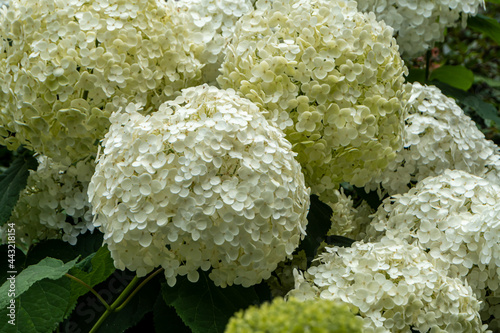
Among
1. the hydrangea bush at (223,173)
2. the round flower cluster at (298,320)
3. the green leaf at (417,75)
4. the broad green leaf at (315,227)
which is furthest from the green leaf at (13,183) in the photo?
the green leaf at (417,75)

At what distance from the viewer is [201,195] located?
52.0 inches

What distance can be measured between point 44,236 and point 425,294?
3.79 feet

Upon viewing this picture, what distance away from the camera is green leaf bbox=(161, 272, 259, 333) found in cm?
139

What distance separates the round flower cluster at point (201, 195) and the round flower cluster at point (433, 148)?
0.57 m

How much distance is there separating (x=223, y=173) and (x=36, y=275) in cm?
47

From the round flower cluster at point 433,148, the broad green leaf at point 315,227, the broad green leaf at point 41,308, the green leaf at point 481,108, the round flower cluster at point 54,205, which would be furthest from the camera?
the green leaf at point 481,108

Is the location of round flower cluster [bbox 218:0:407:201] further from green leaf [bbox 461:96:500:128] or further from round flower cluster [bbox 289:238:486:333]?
green leaf [bbox 461:96:500:128]

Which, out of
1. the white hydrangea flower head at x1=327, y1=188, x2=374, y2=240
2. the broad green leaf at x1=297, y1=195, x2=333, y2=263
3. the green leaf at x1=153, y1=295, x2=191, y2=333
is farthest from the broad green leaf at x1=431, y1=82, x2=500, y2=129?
the green leaf at x1=153, y1=295, x2=191, y2=333

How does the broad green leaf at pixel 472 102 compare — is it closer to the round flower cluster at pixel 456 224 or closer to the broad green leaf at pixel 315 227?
the round flower cluster at pixel 456 224

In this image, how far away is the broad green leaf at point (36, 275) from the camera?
51.2 inches

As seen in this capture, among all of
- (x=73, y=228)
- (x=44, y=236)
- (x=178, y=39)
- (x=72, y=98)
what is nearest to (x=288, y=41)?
(x=178, y=39)

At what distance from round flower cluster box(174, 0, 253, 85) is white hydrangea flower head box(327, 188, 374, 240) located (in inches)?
22.2

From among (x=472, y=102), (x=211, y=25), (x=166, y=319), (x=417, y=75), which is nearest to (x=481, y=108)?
(x=472, y=102)

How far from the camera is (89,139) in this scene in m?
1.63
